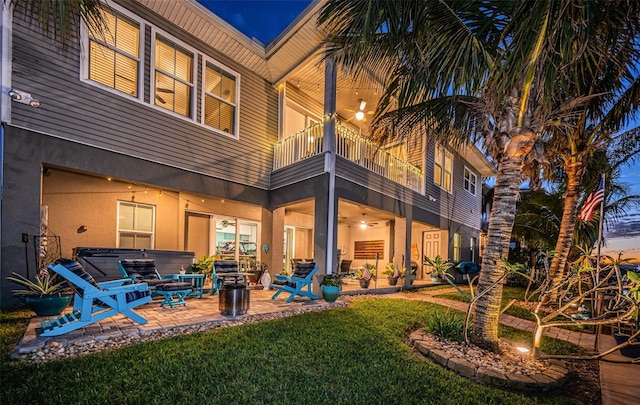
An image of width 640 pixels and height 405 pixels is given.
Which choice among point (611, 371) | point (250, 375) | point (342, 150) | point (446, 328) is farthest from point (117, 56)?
point (611, 371)

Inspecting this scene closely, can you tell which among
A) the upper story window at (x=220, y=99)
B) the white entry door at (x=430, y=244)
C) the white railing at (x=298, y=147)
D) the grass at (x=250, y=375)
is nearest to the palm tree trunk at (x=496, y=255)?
the grass at (x=250, y=375)

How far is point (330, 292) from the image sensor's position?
7.56 metres

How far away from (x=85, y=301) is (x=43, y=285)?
164 centimetres

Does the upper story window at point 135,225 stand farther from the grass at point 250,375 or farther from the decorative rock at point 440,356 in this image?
the decorative rock at point 440,356

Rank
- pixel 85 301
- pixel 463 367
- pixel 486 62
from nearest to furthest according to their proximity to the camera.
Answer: pixel 463 367 → pixel 85 301 → pixel 486 62

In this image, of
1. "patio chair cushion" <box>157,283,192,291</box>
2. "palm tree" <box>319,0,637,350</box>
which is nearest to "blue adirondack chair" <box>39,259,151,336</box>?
"patio chair cushion" <box>157,283,192,291</box>

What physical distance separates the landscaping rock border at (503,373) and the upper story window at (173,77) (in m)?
8.17

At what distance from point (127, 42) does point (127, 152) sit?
2714 millimetres

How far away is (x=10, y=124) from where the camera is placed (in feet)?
18.4

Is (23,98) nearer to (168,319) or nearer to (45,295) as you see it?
(45,295)

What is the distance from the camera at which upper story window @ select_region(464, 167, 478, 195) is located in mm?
18084

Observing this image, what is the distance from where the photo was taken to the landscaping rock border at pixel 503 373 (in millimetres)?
3541

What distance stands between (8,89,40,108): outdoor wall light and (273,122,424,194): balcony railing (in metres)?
5.93

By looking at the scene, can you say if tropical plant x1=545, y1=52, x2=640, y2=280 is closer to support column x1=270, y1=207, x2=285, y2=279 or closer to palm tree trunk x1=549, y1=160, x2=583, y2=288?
palm tree trunk x1=549, y1=160, x2=583, y2=288
